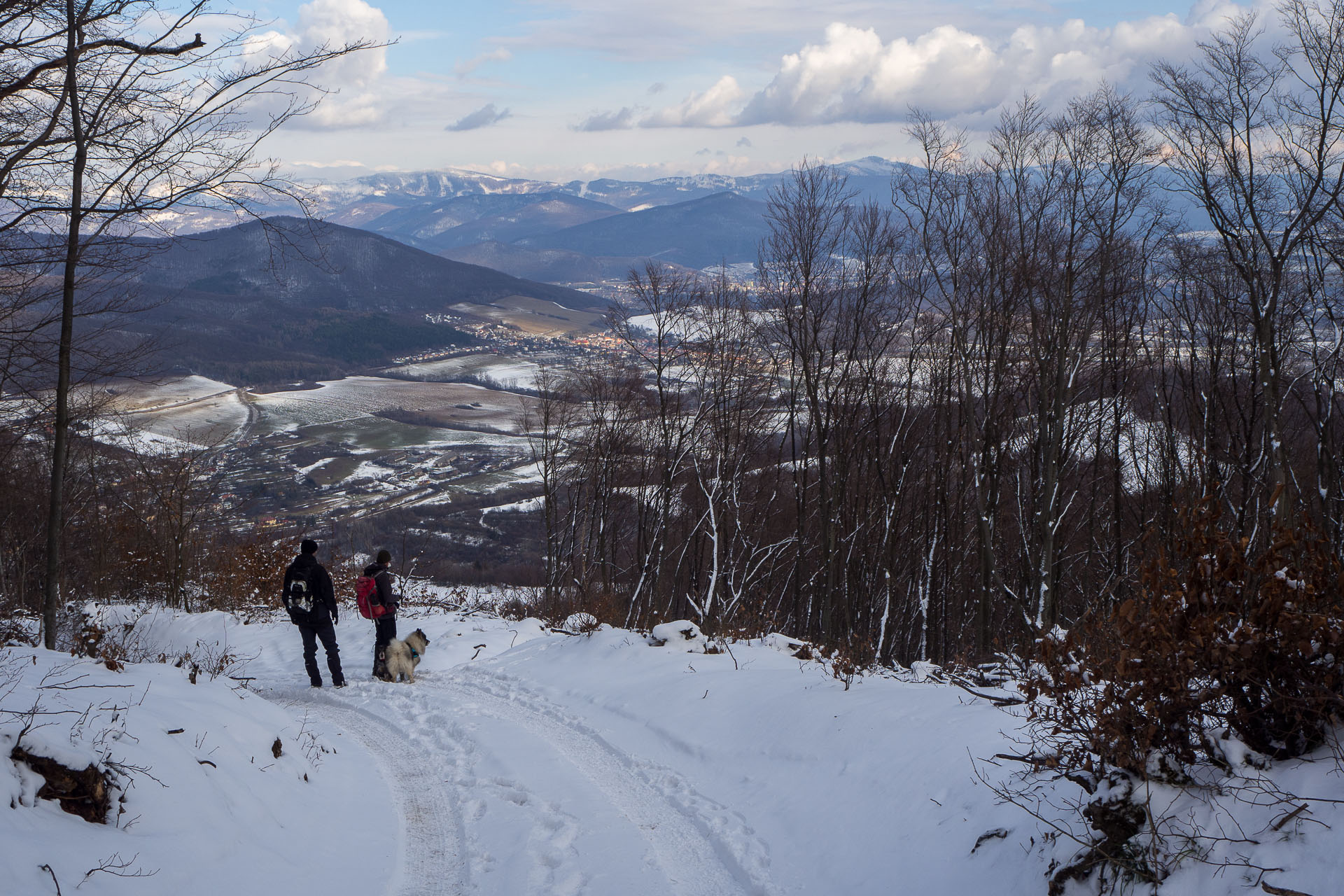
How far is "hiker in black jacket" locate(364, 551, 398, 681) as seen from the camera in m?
10.4

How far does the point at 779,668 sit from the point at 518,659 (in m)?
4.30

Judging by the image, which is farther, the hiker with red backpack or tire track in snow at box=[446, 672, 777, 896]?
the hiker with red backpack

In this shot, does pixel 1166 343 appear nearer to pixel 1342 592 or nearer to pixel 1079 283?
pixel 1079 283

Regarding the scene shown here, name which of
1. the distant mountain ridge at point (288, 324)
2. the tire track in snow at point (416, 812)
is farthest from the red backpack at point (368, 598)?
the distant mountain ridge at point (288, 324)

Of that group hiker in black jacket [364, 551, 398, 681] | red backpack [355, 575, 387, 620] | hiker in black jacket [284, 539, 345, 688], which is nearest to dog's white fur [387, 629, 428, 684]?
hiker in black jacket [364, 551, 398, 681]

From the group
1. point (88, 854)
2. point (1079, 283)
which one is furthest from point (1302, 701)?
point (1079, 283)

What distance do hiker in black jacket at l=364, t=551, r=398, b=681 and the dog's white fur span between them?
0.38 ft

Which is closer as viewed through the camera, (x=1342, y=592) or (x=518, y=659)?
(x=1342, y=592)

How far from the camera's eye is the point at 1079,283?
48.8 ft

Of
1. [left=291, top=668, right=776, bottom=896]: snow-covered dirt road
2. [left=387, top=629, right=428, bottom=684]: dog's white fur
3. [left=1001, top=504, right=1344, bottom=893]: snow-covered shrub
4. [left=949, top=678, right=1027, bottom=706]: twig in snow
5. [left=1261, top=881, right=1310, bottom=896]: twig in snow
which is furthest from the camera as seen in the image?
[left=387, top=629, right=428, bottom=684]: dog's white fur

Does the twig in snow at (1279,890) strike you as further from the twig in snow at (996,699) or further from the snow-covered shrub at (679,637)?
the snow-covered shrub at (679,637)

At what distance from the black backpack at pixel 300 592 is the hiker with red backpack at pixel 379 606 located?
24.3 inches

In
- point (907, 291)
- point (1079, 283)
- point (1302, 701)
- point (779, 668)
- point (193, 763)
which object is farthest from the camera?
point (907, 291)

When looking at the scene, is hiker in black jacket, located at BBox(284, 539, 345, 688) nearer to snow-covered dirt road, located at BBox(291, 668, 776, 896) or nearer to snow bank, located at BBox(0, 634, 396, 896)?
snow-covered dirt road, located at BBox(291, 668, 776, 896)
